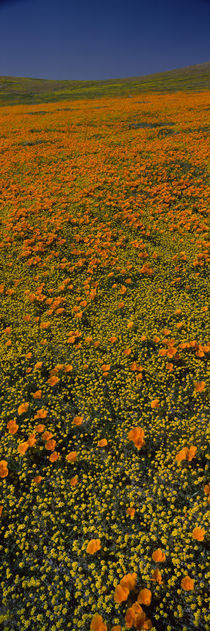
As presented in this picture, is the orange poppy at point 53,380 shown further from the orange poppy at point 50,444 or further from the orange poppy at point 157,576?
the orange poppy at point 157,576

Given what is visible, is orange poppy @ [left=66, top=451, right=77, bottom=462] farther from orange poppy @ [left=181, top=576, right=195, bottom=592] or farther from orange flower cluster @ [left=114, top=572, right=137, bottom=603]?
orange poppy @ [left=181, top=576, right=195, bottom=592]

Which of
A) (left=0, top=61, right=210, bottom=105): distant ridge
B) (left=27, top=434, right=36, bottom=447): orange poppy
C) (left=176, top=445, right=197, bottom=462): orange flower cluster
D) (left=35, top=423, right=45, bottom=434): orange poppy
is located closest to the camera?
(left=176, top=445, right=197, bottom=462): orange flower cluster

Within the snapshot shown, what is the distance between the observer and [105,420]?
434 centimetres

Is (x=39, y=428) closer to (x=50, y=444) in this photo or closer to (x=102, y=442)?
(x=50, y=444)

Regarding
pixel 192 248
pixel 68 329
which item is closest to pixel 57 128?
pixel 192 248

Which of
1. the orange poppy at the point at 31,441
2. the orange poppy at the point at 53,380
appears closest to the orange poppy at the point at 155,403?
the orange poppy at the point at 53,380

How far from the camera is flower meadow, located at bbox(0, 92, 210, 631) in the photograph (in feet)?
9.26

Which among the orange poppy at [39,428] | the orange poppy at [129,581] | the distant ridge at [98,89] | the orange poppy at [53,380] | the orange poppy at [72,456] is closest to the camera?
the orange poppy at [129,581]

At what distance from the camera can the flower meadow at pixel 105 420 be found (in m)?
2.82

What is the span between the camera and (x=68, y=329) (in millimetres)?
6008

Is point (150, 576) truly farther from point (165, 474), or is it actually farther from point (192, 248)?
point (192, 248)

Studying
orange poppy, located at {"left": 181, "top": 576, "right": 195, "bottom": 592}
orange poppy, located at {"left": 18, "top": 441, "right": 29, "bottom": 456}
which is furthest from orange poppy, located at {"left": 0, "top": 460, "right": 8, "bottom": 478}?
orange poppy, located at {"left": 181, "top": 576, "right": 195, "bottom": 592}

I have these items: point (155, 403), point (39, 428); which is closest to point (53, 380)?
point (39, 428)

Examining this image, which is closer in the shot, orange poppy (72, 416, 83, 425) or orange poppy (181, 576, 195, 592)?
orange poppy (181, 576, 195, 592)
